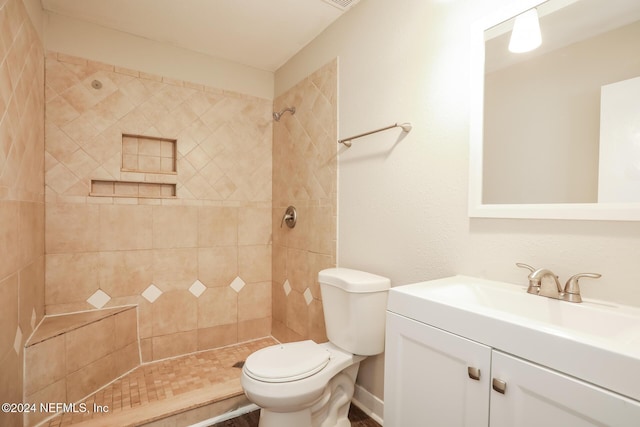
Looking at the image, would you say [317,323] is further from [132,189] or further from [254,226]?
[132,189]

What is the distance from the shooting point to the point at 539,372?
0.70m

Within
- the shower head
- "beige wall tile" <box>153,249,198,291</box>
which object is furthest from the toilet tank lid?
the shower head

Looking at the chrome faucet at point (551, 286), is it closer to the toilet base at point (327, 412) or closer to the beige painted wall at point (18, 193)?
the toilet base at point (327, 412)

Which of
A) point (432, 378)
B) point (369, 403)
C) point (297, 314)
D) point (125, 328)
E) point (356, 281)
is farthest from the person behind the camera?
point (297, 314)

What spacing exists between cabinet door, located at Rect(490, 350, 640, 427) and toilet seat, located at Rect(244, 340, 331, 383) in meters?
0.78

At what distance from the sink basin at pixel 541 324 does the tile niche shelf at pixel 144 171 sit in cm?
189

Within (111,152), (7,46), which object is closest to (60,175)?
(111,152)

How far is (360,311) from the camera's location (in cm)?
149

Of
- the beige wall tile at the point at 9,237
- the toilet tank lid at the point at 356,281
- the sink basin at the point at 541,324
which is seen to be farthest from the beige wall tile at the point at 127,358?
the sink basin at the point at 541,324

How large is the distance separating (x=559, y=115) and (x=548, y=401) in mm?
901

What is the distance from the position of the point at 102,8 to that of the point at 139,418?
92.4 inches

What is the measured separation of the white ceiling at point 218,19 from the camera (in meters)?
1.82

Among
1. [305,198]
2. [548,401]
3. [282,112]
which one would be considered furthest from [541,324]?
[282,112]

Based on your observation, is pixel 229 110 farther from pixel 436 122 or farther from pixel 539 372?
pixel 539 372
